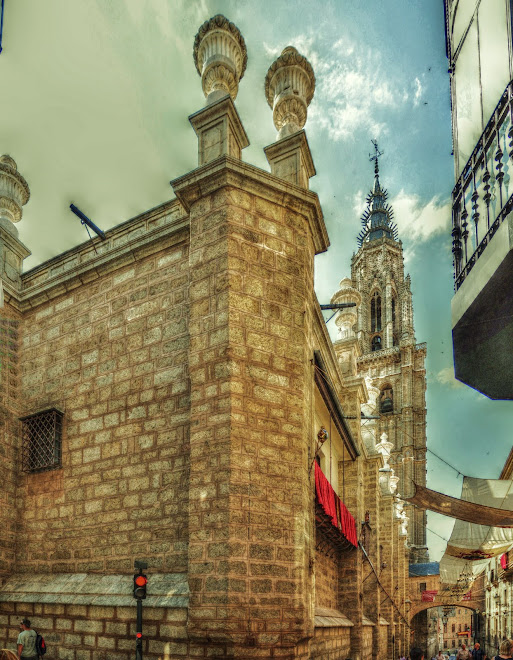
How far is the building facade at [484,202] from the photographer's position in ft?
16.4

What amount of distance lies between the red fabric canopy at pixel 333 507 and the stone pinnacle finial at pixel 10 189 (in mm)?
6847

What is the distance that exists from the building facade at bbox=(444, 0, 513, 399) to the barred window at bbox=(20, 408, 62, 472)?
5788 millimetres

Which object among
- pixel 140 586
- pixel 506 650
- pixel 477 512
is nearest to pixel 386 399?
pixel 477 512

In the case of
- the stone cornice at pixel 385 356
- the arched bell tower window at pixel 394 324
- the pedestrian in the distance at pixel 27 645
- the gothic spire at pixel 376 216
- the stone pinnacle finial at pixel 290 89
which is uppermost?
the gothic spire at pixel 376 216

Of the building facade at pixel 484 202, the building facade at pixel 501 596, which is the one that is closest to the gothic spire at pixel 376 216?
the building facade at pixel 501 596

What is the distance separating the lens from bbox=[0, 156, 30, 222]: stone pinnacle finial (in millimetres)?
9992

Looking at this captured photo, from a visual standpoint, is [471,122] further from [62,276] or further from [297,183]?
[62,276]

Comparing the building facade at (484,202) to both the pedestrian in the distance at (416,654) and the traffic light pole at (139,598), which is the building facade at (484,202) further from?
the traffic light pole at (139,598)

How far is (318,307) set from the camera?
10281 mm

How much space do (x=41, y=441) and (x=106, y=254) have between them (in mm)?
3020

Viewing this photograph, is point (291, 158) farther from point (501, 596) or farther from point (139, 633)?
point (501, 596)

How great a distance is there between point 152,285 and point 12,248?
3.42 m

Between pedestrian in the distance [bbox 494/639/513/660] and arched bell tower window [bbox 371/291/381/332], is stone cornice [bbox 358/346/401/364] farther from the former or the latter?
pedestrian in the distance [bbox 494/639/513/660]

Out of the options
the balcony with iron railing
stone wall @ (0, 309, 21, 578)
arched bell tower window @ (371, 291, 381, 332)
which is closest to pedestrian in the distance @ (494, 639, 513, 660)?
the balcony with iron railing
